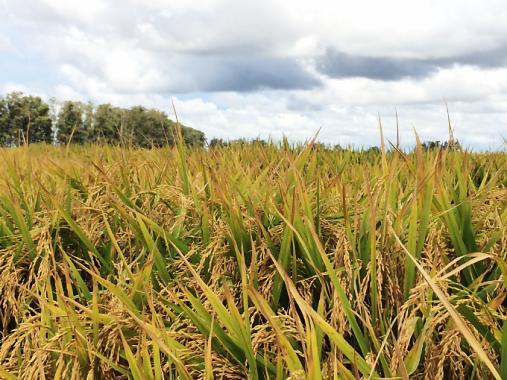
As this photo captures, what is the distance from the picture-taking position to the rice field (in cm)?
155

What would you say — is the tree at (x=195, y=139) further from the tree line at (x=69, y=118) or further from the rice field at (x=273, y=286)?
the tree line at (x=69, y=118)

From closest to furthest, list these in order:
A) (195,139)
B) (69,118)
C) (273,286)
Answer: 1. (273,286)
2. (195,139)
3. (69,118)

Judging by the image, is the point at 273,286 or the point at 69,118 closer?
the point at 273,286

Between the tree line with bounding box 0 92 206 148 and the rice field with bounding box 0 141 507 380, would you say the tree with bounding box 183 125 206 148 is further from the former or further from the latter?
the tree line with bounding box 0 92 206 148

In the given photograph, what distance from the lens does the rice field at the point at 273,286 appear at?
1548mm

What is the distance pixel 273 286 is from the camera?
6.09 ft

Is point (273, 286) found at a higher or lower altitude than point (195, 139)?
lower

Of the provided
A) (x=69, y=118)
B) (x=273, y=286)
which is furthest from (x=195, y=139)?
(x=69, y=118)

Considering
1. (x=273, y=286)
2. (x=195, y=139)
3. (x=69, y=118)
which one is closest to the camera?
(x=273, y=286)

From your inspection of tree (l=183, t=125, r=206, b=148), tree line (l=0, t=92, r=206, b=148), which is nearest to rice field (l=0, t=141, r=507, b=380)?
tree (l=183, t=125, r=206, b=148)

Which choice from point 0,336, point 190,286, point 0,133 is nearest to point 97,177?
point 0,336

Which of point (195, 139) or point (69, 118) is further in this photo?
point (69, 118)

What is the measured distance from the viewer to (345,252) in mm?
1775

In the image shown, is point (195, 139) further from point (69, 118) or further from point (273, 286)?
point (69, 118)
